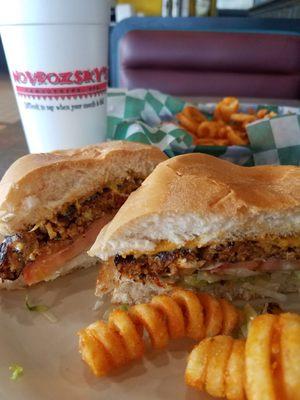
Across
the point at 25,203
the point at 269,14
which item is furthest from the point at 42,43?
the point at 269,14

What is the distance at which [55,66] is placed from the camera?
1.56 metres

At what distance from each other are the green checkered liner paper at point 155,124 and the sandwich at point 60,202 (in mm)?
401

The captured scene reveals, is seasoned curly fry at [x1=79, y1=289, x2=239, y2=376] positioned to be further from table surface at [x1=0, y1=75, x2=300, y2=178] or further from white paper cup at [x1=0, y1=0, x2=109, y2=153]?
table surface at [x1=0, y1=75, x2=300, y2=178]

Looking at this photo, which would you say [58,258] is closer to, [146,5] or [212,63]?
[212,63]

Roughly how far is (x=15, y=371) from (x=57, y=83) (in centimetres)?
103

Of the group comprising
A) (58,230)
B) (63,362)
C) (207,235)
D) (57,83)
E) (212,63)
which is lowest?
(212,63)

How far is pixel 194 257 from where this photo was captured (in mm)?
1241

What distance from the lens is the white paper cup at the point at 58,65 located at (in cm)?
146

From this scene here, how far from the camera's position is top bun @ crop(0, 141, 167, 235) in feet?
4.39

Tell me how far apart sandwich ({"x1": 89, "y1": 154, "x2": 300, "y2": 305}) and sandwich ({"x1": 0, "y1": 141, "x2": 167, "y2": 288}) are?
20 centimetres

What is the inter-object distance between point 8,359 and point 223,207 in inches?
27.4

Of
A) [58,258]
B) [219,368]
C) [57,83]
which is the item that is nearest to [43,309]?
[58,258]

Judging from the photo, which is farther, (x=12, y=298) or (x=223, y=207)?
(x=12, y=298)

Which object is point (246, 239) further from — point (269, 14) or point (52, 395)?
point (269, 14)
